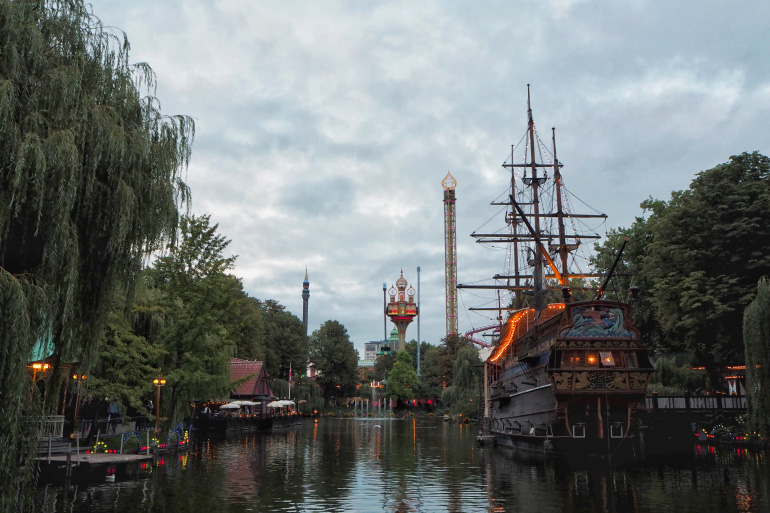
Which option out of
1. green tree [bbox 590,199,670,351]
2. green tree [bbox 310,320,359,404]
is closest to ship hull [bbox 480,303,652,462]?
green tree [bbox 590,199,670,351]

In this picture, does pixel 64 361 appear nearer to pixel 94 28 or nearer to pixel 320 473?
pixel 94 28

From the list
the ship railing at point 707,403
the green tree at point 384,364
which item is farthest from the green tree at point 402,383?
the ship railing at point 707,403

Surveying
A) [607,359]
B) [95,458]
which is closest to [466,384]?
[607,359]

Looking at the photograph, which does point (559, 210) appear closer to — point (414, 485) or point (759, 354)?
point (759, 354)

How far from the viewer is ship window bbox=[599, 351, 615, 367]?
101ft

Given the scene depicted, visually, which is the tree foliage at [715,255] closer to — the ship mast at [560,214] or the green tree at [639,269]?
the green tree at [639,269]

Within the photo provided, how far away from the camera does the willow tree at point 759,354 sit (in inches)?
1227

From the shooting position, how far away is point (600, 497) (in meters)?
19.1

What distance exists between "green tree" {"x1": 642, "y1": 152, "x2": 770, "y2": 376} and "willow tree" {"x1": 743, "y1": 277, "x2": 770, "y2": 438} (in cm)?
351

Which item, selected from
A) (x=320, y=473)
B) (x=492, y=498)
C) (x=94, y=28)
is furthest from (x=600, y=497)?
(x=94, y=28)

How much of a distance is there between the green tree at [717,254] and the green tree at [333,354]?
248 feet

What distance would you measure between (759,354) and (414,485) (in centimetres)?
1945

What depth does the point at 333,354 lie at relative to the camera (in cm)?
11112

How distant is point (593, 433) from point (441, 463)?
7.13 metres
